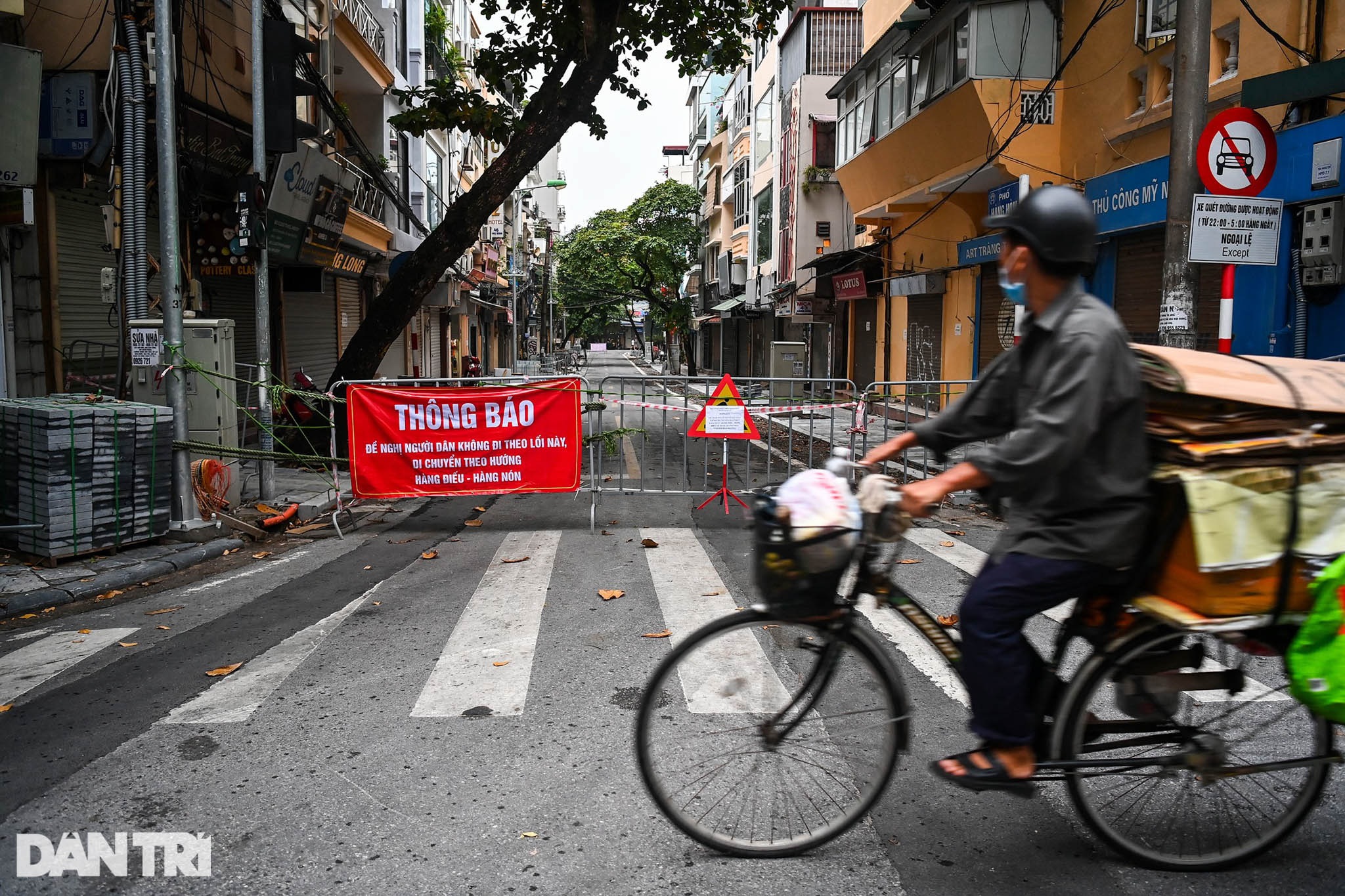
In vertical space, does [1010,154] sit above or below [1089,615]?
above

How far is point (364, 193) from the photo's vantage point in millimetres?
21594

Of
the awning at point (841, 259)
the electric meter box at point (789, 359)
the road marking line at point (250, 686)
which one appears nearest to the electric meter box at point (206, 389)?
the road marking line at point (250, 686)

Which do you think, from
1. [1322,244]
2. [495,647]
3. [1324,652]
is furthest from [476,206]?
[1324,652]

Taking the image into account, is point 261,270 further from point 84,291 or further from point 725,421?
point 725,421

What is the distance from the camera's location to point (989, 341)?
18.3 meters

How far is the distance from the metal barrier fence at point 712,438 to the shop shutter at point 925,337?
9044 millimetres

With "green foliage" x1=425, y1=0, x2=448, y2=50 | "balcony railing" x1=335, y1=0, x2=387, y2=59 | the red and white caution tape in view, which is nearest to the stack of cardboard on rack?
the red and white caution tape

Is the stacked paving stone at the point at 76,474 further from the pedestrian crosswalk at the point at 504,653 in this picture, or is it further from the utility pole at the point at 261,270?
the utility pole at the point at 261,270

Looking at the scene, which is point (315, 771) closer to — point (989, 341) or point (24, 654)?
point (24, 654)

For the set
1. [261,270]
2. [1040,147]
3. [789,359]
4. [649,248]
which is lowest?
[789,359]

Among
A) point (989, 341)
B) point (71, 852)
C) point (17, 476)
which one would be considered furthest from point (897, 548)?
point (989, 341)

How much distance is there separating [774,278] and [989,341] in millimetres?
19584

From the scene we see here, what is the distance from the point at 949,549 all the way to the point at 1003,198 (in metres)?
8.54

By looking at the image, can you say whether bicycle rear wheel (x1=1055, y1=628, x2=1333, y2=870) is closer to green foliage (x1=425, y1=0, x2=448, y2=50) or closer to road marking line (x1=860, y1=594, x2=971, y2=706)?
road marking line (x1=860, y1=594, x2=971, y2=706)
